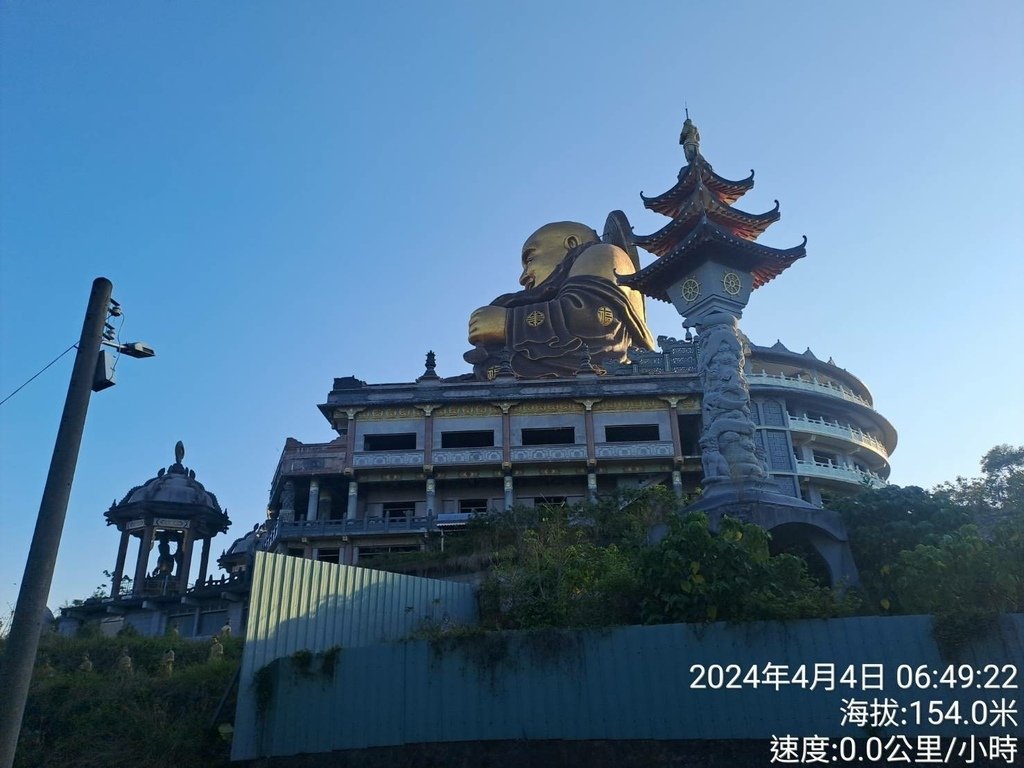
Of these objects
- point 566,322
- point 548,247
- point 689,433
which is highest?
point 548,247

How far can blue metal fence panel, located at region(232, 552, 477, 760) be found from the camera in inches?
465

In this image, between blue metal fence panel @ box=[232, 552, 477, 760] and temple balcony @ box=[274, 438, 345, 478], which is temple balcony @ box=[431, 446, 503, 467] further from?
blue metal fence panel @ box=[232, 552, 477, 760]

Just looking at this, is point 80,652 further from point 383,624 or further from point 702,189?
point 702,189

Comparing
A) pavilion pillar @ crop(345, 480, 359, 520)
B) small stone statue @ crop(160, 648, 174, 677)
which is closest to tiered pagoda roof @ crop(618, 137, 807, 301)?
small stone statue @ crop(160, 648, 174, 677)

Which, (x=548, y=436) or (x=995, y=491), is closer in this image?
(x=995, y=491)

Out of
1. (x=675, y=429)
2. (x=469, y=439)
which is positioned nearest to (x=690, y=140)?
(x=675, y=429)

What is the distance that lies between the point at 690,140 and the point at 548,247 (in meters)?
24.4

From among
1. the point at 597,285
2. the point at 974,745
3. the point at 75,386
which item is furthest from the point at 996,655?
the point at 597,285

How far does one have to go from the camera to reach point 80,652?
64.0ft

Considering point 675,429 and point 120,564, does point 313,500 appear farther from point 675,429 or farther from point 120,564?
point 675,429

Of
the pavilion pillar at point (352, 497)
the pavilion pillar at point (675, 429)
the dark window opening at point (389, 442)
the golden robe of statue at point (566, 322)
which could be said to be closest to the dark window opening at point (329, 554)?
the pavilion pillar at point (352, 497)

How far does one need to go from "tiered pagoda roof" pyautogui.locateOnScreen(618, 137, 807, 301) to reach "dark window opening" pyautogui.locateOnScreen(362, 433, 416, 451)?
16737mm

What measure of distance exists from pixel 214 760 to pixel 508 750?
449 centimetres

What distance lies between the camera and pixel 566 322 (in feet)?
141
